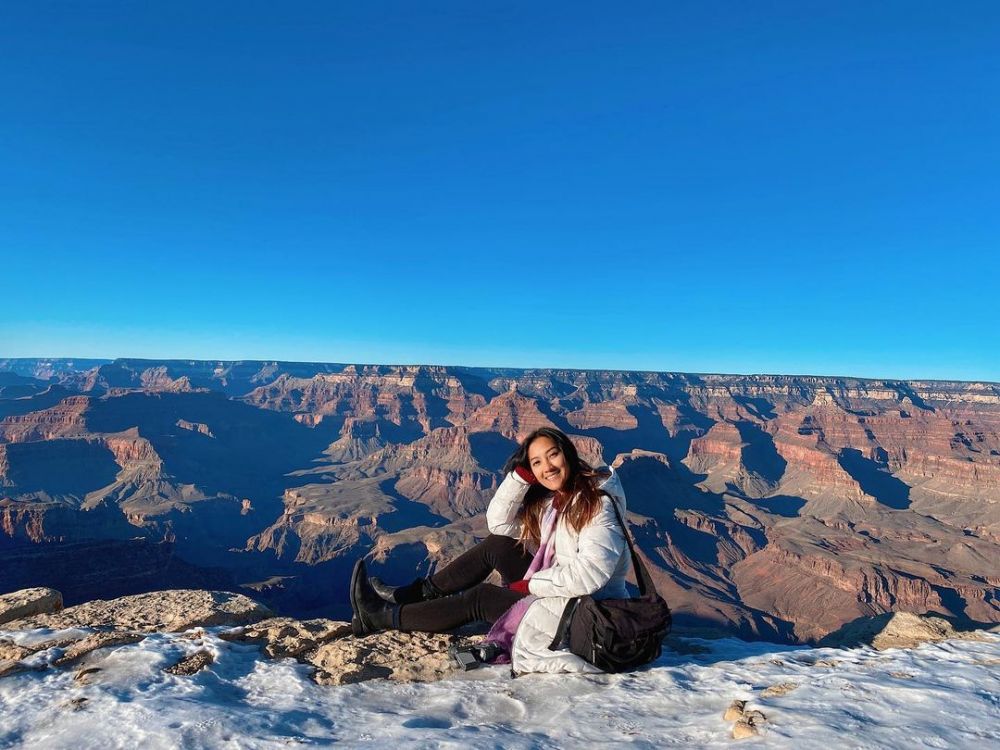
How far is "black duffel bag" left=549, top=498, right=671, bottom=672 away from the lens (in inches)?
172

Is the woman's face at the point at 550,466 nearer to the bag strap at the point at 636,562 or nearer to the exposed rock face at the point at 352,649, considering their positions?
the bag strap at the point at 636,562

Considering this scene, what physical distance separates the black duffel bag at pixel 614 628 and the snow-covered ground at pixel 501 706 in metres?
0.19

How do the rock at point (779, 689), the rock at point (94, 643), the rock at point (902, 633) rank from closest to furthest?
the rock at point (779, 689)
the rock at point (94, 643)
the rock at point (902, 633)

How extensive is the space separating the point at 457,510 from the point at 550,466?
127 meters

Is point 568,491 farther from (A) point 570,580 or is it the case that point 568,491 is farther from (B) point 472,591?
(B) point 472,591

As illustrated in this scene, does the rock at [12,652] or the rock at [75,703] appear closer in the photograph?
the rock at [75,703]

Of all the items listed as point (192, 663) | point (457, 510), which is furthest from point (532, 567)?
point (457, 510)

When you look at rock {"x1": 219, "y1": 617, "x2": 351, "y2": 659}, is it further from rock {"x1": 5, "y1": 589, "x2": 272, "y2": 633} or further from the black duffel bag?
the black duffel bag

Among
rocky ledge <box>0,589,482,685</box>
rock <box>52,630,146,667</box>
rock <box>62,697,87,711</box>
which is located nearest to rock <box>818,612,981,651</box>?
rocky ledge <box>0,589,482,685</box>

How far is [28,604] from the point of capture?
24.0 ft

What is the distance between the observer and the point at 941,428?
16850cm

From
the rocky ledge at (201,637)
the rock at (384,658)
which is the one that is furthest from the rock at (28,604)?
the rock at (384,658)

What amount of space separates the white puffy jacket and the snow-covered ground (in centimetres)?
18

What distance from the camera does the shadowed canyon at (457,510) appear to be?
6688 cm
